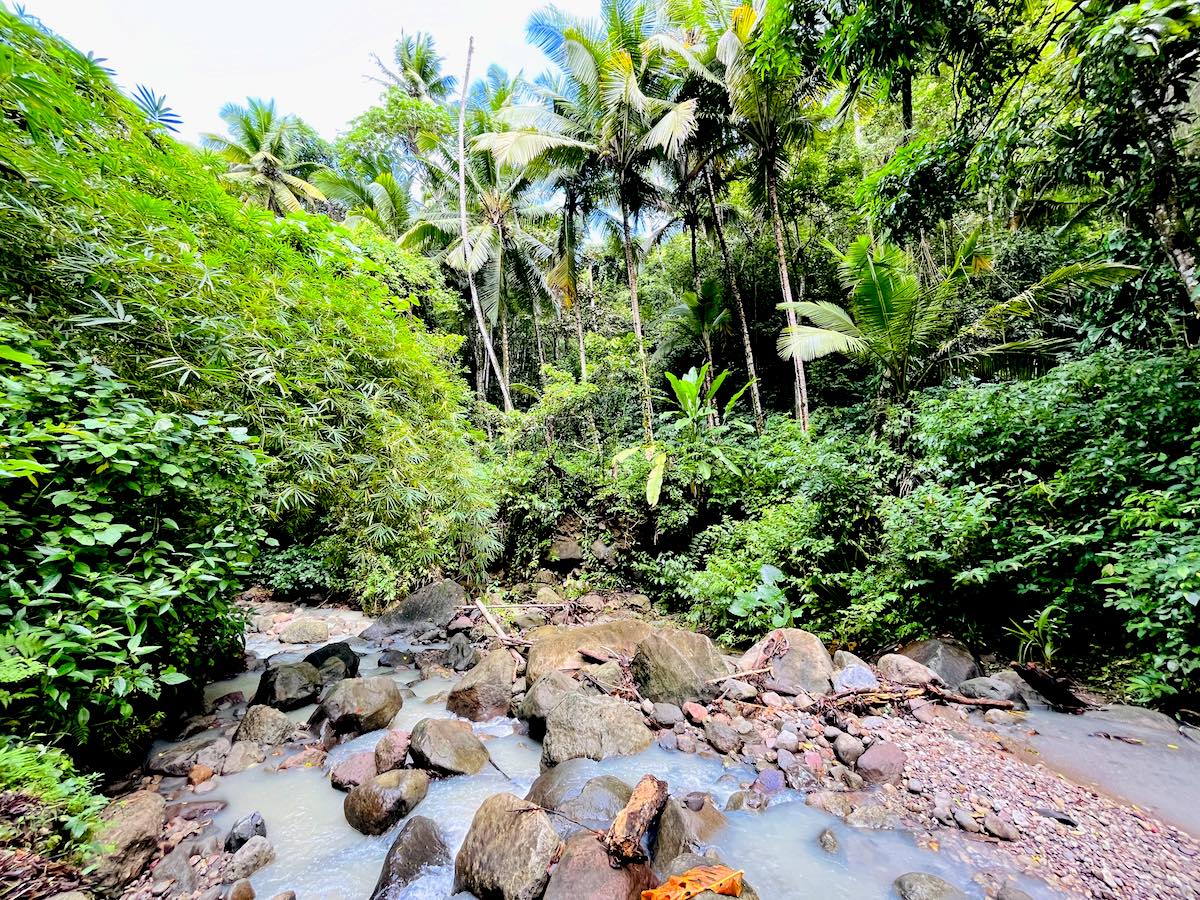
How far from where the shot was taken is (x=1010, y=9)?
12.2 feet

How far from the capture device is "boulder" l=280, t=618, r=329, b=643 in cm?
700

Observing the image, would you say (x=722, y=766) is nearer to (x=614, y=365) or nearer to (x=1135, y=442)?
(x=1135, y=442)

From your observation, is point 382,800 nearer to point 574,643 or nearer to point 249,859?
point 249,859

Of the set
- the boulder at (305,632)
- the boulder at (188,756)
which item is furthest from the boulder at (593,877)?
the boulder at (305,632)

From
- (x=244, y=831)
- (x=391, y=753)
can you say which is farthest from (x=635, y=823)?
(x=244, y=831)

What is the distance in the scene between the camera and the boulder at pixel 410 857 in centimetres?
253

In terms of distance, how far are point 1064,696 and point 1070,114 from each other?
454 centimetres

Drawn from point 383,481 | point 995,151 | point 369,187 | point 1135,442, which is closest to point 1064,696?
point 1135,442

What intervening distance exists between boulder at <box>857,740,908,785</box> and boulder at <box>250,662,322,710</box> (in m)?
4.92

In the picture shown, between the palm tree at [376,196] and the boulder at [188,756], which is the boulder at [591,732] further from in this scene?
the palm tree at [376,196]

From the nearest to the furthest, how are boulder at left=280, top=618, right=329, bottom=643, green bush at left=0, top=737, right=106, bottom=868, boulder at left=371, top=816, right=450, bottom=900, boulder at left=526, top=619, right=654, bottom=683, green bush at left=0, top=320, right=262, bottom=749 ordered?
1. green bush at left=0, top=737, right=106, bottom=868
2. green bush at left=0, top=320, right=262, bottom=749
3. boulder at left=371, top=816, right=450, bottom=900
4. boulder at left=526, top=619, right=654, bottom=683
5. boulder at left=280, top=618, right=329, bottom=643

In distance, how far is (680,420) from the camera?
26.0 ft

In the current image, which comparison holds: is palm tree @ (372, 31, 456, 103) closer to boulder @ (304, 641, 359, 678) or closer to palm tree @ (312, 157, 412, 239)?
palm tree @ (312, 157, 412, 239)

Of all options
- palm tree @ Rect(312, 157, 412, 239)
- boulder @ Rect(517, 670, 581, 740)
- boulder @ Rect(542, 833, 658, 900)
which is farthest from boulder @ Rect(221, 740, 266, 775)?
palm tree @ Rect(312, 157, 412, 239)
